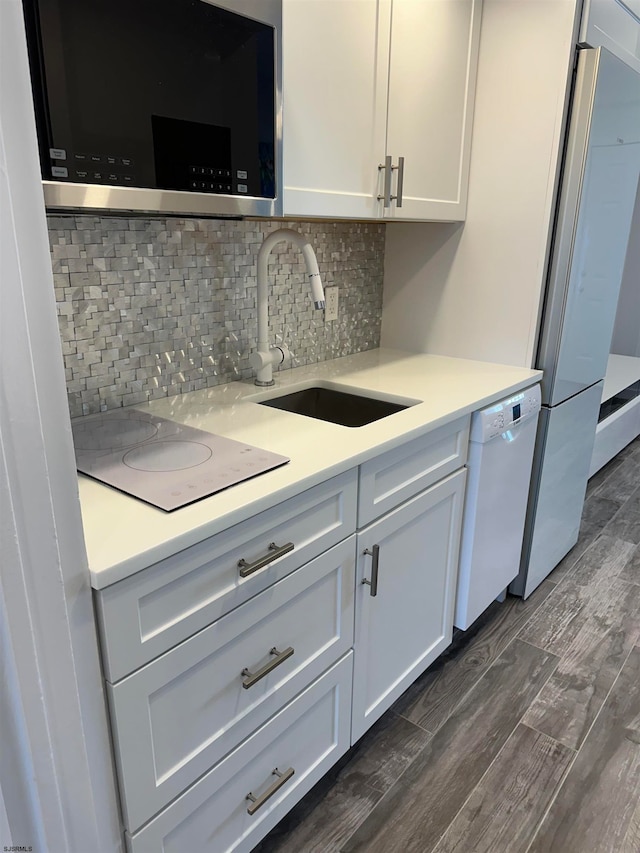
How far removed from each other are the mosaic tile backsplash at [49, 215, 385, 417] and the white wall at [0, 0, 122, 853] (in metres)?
0.67

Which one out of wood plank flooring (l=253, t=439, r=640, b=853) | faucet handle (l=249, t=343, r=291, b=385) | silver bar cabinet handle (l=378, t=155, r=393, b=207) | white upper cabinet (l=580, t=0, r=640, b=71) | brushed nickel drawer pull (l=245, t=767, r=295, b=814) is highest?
white upper cabinet (l=580, t=0, r=640, b=71)

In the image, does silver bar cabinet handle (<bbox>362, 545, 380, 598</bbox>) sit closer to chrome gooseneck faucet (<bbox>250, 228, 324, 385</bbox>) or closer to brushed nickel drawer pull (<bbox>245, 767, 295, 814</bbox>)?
brushed nickel drawer pull (<bbox>245, 767, 295, 814</bbox>)

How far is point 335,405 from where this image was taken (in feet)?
6.00

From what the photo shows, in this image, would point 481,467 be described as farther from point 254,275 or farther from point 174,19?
point 174,19

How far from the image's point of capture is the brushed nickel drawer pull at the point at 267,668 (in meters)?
1.11

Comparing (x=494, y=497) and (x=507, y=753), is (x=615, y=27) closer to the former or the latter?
(x=494, y=497)

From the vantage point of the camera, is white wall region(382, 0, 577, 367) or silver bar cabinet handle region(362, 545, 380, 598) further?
white wall region(382, 0, 577, 367)

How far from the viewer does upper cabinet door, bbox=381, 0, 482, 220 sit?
5.14 feet

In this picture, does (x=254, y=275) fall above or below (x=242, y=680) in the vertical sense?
above

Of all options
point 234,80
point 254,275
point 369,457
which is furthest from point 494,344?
point 234,80

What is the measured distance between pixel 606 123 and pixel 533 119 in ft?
0.83

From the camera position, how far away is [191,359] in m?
1.62

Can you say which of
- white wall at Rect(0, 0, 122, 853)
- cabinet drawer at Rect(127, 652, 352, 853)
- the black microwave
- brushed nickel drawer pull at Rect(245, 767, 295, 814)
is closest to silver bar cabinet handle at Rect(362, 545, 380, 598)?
cabinet drawer at Rect(127, 652, 352, 853)

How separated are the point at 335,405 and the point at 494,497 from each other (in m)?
0.58
